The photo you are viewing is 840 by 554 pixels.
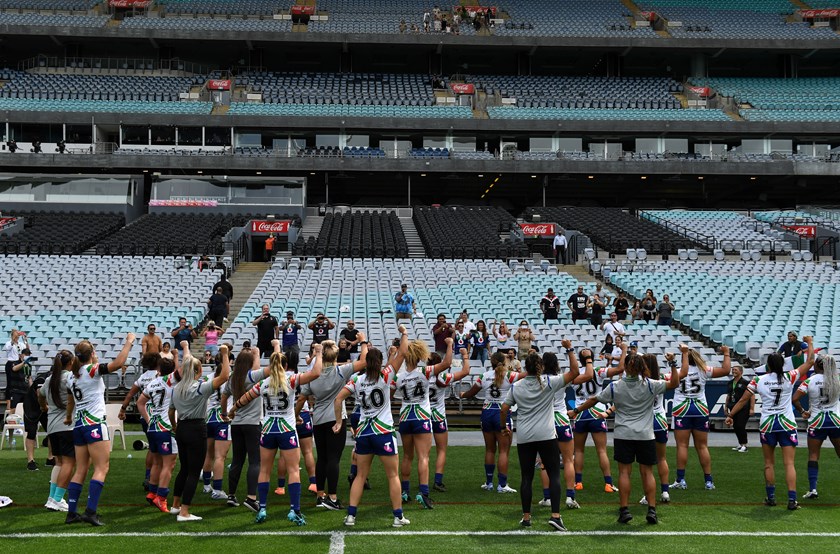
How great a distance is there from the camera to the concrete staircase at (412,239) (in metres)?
35.0

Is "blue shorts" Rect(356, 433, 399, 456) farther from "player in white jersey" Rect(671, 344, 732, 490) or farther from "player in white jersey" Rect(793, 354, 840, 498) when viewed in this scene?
"player in white jersey" Rect(793, 354, 840, 498)

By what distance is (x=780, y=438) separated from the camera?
9.96 m

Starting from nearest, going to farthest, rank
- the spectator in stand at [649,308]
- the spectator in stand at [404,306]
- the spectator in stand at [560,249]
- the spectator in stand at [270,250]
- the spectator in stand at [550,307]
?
the spectator in stand at [404,306]
the spectator in stand at [550,307]
the spectator in stand at [649,308]
the spectator in stand at [560,249]
the spectator in stand at [270,250]

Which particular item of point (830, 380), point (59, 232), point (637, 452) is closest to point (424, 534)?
point (637, 452)

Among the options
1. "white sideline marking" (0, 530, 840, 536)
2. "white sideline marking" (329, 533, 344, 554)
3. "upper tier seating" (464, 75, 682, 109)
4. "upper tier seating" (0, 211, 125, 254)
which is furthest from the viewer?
"upper tier seating" (464, 75, 682, 109)

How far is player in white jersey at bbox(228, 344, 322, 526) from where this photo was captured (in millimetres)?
8836

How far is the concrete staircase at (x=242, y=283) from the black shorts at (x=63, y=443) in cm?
1251

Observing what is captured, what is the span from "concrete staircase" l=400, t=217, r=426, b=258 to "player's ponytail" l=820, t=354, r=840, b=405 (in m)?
24.8

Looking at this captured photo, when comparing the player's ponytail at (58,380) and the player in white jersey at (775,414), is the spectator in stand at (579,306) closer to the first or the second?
the player in white jersey at (775,414)

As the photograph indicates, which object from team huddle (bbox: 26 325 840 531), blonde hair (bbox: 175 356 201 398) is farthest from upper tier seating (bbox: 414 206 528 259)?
blonde hair (bbox: 175 356 201 398)

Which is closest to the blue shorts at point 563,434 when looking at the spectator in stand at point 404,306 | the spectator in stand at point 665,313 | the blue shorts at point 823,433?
→ the blue shorts at point 823,433

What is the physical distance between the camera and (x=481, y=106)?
4994cm

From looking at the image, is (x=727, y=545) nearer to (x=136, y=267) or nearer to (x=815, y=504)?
(x=815, y=504)

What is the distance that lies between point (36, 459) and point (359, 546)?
6.55 meters
